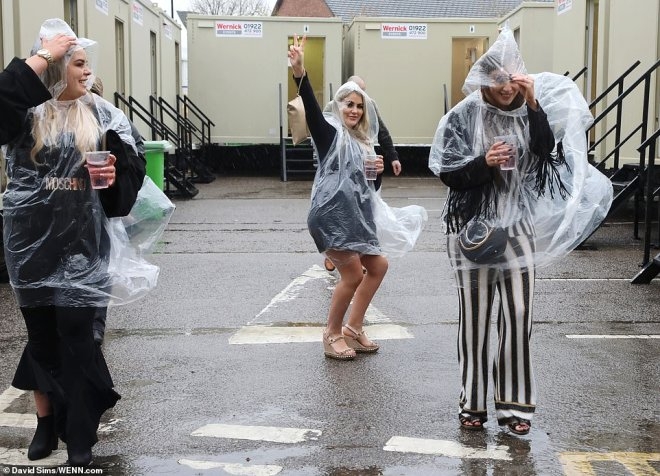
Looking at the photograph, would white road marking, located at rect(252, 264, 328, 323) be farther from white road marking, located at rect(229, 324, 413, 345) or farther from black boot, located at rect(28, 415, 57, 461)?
black boot, located at rect(28, 415, 57, 461)

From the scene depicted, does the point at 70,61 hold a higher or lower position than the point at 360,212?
higher

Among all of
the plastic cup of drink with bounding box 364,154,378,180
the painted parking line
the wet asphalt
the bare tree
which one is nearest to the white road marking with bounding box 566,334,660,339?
the wet asphalt

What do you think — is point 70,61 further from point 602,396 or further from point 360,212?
point 602,396

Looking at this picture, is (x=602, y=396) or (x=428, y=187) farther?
(x=428, y=187)

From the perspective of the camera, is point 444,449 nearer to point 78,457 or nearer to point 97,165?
point 78,457

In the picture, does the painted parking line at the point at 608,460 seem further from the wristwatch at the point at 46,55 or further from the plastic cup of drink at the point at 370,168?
the wristwatch at the point at 46,55

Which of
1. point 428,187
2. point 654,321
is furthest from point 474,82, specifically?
point 428,187

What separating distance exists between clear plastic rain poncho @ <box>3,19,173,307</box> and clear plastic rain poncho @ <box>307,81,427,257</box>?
79.4 inches

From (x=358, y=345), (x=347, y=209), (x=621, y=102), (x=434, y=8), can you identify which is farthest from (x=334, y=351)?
(x=434, y=8)

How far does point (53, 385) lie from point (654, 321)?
4588 mm

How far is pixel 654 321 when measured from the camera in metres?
6.75

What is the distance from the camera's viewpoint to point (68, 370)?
383cm

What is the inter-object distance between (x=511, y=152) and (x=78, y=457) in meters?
2.29

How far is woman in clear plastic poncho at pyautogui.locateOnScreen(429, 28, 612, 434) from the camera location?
165 inches
